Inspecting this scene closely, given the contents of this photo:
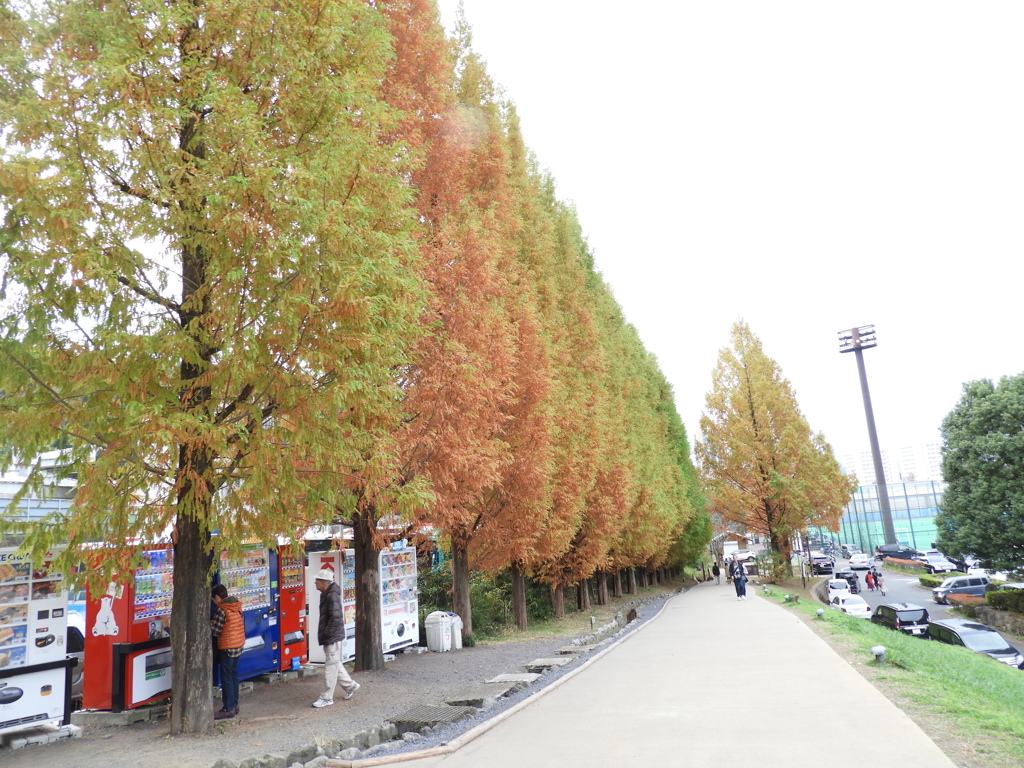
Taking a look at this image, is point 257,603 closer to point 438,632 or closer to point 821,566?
point 438,632

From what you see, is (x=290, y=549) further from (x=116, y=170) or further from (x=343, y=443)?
(x=116, y=170)

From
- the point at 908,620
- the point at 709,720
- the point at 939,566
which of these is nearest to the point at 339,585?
the point at 709,720

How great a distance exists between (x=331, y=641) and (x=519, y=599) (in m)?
11.0

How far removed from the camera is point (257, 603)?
35.2 feet

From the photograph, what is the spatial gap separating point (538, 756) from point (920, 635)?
22350mm

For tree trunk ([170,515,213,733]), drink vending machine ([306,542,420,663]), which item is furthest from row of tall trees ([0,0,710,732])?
drink vending machine ([306,542,420,663])

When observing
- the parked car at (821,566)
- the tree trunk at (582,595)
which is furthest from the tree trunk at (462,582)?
the parked car at (821,566)

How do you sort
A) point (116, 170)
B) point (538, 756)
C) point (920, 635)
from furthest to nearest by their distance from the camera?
point (920, 635), point (116, 170), point (538, 756)

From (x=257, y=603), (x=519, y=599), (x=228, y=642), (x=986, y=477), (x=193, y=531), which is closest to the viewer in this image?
(x=193, y=531)

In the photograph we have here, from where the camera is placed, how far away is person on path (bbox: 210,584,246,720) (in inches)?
340

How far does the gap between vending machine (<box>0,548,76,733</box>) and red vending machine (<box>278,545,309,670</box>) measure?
3.66 m

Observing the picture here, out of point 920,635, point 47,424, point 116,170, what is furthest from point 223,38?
point 920,635

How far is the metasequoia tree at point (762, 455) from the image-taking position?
140ft

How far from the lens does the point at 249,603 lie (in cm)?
1059
